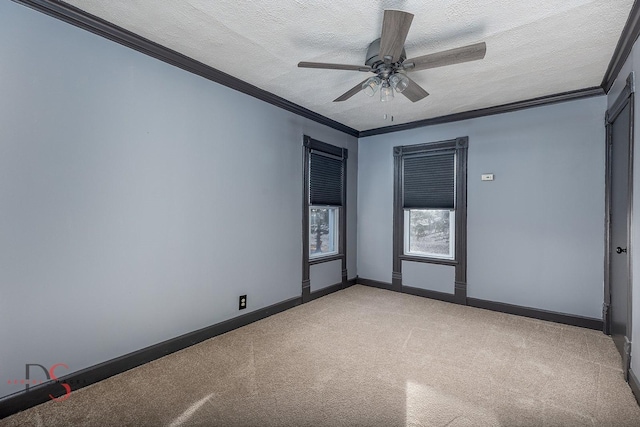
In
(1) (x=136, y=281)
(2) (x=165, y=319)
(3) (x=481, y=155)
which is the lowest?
(2) (x=165, y=319)

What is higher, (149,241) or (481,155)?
(481,155)

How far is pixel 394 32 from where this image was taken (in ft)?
6.17

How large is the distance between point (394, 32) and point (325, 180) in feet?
9.01

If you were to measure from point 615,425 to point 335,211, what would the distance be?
360 cm

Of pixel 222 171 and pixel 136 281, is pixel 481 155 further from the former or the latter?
pixel 136 281

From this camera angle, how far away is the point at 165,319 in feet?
8.70

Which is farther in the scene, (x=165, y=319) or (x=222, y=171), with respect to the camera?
(x=222, y=171)

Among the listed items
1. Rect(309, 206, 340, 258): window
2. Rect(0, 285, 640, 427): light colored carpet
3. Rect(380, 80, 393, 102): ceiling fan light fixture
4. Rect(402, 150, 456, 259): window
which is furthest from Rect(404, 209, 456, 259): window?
Rect(380, 80, 393, 102): ceiling fan light fixture

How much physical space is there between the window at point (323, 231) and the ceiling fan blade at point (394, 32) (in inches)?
101

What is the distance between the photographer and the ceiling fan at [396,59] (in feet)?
6.01

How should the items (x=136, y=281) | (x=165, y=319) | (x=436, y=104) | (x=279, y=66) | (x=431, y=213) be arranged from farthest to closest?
(x=431, y=213) < (x=436, y=104) < (x=279, y=66) < (x=165, y=319) < (x=136, y=281)

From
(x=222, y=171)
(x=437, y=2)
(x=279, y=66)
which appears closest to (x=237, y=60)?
(x=279, y=66)

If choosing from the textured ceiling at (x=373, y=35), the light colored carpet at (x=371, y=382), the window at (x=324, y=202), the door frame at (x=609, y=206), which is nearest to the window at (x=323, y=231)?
the window at (x=324, y=202)

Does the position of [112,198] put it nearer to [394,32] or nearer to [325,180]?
[394,32]
